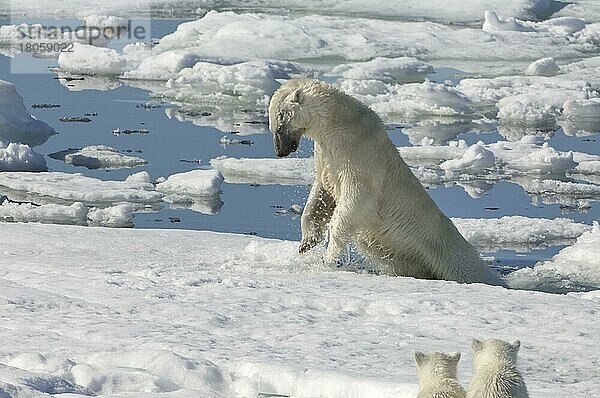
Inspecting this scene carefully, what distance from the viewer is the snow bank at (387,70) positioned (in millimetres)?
16188

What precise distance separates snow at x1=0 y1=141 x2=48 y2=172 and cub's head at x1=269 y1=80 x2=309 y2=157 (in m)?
5.41

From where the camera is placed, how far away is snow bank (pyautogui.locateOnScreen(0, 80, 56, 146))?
41.9 ft

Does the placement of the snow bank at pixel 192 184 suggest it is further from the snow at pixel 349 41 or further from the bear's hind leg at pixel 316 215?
the snow at pixel 349 41

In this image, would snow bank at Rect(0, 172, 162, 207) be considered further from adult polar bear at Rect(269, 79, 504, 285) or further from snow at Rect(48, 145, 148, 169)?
adult polar bear at Rect(269, 79, 504, 285)

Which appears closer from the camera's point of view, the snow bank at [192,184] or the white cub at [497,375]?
the white cub at [497,375]

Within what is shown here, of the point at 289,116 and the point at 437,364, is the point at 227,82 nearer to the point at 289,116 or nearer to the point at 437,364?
the point at 289,116

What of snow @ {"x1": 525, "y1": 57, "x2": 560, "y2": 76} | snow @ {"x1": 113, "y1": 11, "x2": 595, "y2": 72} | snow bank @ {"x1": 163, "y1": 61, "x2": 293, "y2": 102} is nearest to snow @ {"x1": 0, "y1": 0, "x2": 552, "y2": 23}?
snow @ {"x1": 113, "y1": 11, "x2": 595, "y2": 72}

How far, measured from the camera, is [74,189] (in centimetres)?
1021

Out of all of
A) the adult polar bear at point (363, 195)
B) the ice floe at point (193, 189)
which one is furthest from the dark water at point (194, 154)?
the adult polar bear at point (363, 195)

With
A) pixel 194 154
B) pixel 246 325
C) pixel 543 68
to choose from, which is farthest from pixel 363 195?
pixel 543 68

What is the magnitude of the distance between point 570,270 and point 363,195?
5.90 feet

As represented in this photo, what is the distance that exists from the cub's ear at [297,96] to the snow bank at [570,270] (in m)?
1.81

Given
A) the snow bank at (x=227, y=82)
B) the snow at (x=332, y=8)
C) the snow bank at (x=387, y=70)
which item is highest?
the snow at (x=332, y=8)

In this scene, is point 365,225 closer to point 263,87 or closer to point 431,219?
point 431,219
